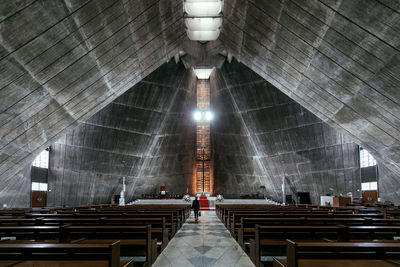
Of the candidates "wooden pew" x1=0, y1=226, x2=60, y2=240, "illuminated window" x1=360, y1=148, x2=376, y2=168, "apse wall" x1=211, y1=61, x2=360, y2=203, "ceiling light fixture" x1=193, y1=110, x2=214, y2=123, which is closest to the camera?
"wooden pew" x1=0, y1=226, x2=60, y2=240

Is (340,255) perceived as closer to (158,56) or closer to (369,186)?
(158,56)

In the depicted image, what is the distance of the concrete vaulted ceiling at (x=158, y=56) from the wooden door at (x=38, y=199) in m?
4.98

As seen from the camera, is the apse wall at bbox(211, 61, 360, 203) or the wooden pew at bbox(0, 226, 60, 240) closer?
the wooden pew at bbox(0, 226, 60, 240)

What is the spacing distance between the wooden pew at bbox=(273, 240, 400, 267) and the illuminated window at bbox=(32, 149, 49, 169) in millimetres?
16884

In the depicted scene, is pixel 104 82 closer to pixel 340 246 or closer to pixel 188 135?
pixel 340 246

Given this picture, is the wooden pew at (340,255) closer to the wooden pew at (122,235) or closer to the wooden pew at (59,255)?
the wooden pew at (59,255)

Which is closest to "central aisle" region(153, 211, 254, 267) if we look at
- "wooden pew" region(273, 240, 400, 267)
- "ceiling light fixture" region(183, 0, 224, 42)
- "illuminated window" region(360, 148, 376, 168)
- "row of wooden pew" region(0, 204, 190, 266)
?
"row of wooden pew" region(0, 204, 190, 266)

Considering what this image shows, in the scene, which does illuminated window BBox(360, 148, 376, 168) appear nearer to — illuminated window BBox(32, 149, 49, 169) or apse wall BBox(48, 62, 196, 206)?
apse wall BBox(48, 62, 196, 206)

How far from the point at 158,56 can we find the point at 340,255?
13.6 metres

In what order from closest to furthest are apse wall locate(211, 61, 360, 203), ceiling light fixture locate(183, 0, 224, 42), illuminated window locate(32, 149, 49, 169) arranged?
ceiling light fixture locate(183, 0, 224, 42)
illuminated window locate(32, 149, 49, 169)
apse wall locate(211, 61, 360, 203)

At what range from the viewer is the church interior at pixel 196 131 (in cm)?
528

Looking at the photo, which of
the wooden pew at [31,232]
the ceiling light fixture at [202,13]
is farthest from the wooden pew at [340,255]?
the ceiling light fixture at [202,13]

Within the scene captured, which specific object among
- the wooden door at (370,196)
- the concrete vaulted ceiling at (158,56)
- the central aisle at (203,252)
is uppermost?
the concrete vaulted ceiling at (158,56)

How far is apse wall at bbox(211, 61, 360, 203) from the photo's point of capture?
1869 cm
